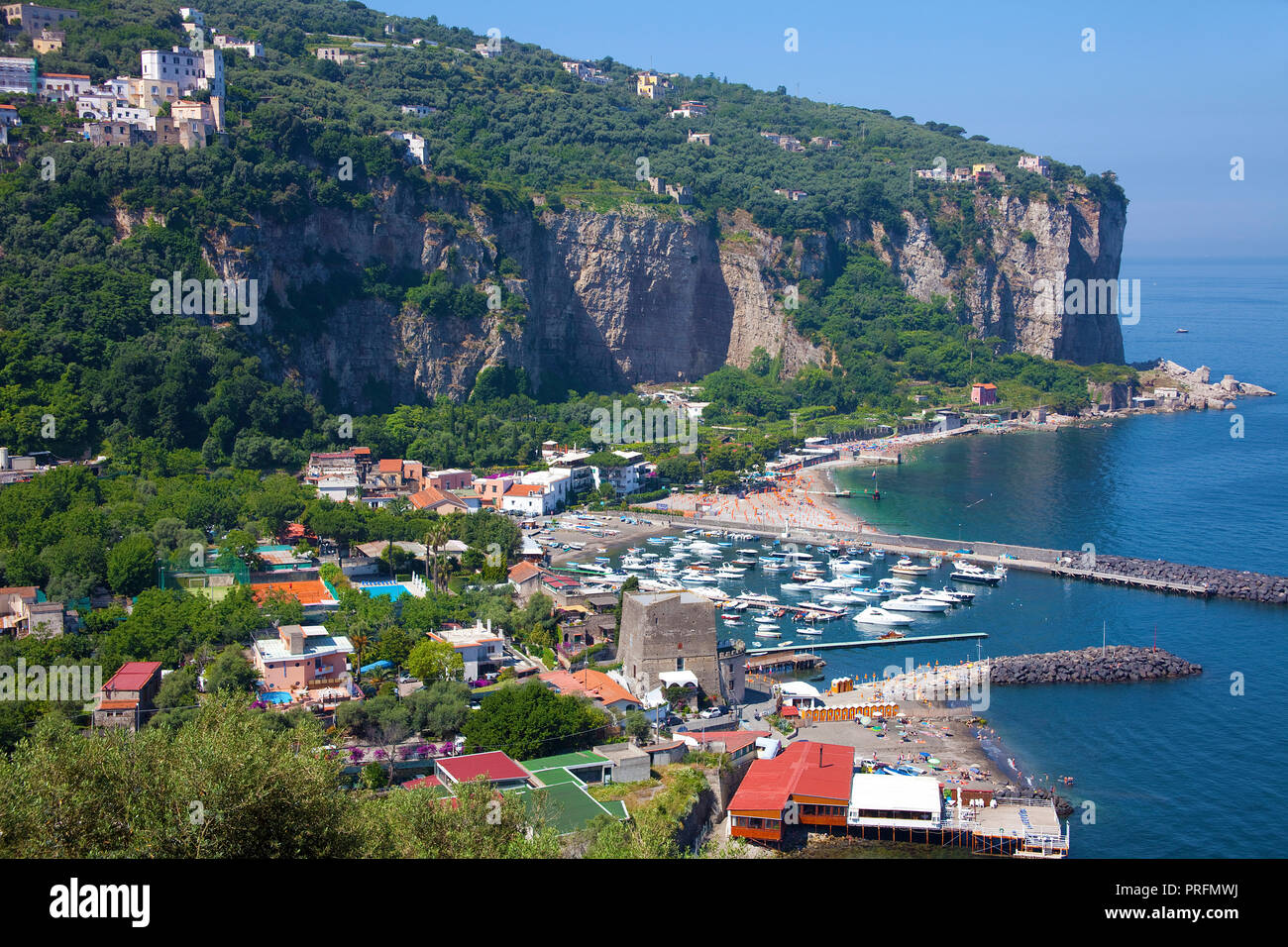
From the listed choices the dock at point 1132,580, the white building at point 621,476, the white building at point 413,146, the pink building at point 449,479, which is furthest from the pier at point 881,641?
the white building at point 413,146

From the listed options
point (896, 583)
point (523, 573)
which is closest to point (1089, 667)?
point (896, 583)

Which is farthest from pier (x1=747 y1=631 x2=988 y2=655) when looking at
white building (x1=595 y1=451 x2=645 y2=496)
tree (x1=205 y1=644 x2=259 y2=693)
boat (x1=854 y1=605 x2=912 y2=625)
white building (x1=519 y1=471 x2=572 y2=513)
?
white building (x1=595 y1=451 x2=645 y2=496)

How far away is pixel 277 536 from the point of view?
30.6 meters

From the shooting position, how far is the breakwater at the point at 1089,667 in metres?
25.2

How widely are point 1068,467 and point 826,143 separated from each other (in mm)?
41927

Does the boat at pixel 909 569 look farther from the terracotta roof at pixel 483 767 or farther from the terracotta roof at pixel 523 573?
the terracotta roof at pixel 483 767

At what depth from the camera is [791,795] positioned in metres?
17.2

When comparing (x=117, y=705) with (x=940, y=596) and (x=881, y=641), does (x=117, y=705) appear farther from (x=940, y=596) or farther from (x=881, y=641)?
(x=940, y=596)

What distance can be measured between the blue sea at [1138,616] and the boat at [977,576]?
1.60 ft

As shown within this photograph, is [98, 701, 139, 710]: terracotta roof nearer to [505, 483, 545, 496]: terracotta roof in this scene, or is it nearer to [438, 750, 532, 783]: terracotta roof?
[438, 750, 532, 783]: terracotta roof

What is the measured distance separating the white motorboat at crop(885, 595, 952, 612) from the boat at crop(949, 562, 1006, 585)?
103 inches
